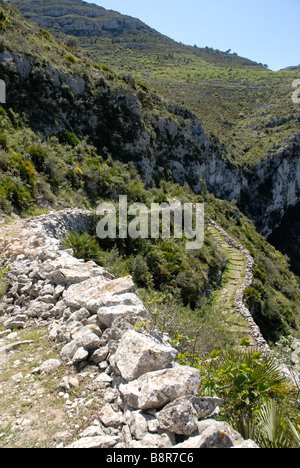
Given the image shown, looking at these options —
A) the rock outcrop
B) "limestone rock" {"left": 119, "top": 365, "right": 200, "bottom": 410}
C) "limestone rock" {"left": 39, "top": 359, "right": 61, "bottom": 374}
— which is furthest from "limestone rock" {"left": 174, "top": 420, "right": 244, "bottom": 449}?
"limestone rock" {"left": 39, "top": 359, "right": 61, "bottom": 374}

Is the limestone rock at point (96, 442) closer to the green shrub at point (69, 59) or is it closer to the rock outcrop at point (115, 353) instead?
the rock outcrop at point (115, 353)

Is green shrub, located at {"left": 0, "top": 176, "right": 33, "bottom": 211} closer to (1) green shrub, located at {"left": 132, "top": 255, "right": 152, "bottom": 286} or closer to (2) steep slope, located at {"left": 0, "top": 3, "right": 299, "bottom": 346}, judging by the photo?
(2) steep slope, located at {"left": 0, "top": 3, "right": 299, "bottom": 346}

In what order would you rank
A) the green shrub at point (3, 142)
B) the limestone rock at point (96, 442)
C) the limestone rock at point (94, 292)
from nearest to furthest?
1. the limestone rock at point (96, 442)
2. the limestone rock at point (94, 292)
3. the green shrub at point (3, 142)

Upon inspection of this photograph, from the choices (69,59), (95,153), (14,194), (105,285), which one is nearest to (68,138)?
(95,153)

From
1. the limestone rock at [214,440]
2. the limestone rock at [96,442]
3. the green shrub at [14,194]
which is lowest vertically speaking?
the limestone rock at [96,442]

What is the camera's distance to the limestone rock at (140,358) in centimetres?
256

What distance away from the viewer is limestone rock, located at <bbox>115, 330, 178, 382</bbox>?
2.56m

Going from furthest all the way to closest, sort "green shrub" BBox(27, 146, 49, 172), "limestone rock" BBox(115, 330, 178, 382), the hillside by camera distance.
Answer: "green shrub" BBox(27, 146, 49, 172) < "limestone rock" BBox(115, 330, 178, 382) < the hillside

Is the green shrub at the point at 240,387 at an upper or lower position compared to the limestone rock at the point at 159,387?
lower

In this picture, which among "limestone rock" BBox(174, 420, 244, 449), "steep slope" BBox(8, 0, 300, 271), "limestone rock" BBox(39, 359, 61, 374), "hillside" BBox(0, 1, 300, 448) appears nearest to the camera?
"limestone rock" BBox(174, 420, 244, 449)

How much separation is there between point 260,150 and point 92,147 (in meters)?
43.3

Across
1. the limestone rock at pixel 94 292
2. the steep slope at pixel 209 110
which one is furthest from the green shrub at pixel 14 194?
the steep slope at pixel 209 110

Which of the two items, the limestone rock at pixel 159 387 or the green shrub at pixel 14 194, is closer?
the limestone rock at pixel 159 387

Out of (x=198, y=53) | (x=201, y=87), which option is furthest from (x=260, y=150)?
(x=198, y=53)
